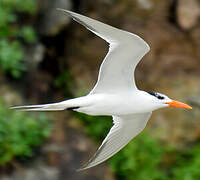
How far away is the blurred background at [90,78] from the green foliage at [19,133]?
0.01m

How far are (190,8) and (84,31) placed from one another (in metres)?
1.11

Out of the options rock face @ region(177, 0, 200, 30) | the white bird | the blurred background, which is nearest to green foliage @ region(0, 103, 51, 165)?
the blurred background

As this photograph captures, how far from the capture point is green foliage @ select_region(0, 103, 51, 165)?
5344mm

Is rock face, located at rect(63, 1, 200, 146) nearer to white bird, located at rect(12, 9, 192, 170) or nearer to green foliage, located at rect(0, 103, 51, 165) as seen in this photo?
green foliage, located at rect(0, 103, 51, 165)

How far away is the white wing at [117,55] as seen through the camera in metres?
3.85

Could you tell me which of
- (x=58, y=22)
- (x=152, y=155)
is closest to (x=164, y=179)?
(x=152, y=155)

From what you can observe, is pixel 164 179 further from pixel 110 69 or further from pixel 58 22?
pixel 110 69

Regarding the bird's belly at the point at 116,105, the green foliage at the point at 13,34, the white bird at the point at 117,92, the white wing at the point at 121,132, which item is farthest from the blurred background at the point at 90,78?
the bird's belly at the point at 116,105

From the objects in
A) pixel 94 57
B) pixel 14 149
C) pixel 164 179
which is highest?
pixel 94 57

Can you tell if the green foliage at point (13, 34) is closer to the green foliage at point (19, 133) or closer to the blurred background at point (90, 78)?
the blurred background at point (90, 78)

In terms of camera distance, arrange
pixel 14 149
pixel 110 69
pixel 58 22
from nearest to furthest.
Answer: pixel 110 69, pixel 14 149, pixel 58 22

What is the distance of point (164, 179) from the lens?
6.13m

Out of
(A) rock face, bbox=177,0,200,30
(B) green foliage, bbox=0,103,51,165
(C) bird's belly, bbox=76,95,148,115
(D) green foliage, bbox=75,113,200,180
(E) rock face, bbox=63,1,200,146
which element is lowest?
(D) green foliage, bbox=75,113,200,180

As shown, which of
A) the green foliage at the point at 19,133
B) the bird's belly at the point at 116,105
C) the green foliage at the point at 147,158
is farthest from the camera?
the green foliage at the point at 147,158
